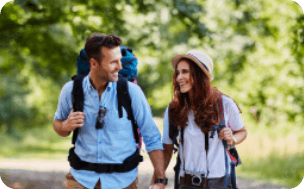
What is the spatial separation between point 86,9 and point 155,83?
24.4 meters

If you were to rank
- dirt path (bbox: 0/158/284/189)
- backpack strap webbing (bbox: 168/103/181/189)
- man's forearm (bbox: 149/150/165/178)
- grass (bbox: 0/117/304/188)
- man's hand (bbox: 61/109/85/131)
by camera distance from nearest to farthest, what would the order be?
man's hand (bbox: 61/109/85/131), man's forearm (bbox: 149/150/165/178), backpack strap webbing (bbox: 168/103/181/189), dirt path (bbox: 0/158/284/189), grass (bbox: 0/117/304/188)

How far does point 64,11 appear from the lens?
28.3 ft

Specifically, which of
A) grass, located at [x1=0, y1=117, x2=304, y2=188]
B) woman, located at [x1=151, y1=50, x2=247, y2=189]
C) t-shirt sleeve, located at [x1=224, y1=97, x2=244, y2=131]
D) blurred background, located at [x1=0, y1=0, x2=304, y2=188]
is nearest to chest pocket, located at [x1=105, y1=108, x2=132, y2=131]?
woman, located at [x1=151, y1=50, x2=247, y2=189]

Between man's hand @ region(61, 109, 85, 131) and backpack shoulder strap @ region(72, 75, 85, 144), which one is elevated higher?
backpack shoulder strap @ region(72, 75, 85, 144)

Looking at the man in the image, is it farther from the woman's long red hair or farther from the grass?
the grass

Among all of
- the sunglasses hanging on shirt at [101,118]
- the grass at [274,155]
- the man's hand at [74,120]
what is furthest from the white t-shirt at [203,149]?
the grass at [274,155]

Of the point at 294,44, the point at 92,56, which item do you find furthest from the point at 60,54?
the point at 92,56

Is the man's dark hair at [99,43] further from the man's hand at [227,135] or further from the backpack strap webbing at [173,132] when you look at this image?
the man's hand at [227,135]

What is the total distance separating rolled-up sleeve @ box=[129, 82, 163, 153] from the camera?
3.08 m

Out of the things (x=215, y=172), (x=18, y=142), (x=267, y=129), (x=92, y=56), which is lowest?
(x=18, y=142)

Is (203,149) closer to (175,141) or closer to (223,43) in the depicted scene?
(175,141)

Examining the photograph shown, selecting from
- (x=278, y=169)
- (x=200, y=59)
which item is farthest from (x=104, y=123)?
(x=278, y=169)

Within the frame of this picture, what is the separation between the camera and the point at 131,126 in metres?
3.12

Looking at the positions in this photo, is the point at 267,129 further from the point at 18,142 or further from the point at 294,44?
the point at 18,142
